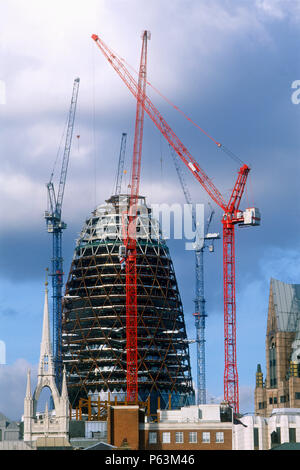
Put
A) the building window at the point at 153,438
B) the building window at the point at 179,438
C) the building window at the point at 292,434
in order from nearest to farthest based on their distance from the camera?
the building window at the point at 292,434, the building window at the point at 153,438, the building window at the point at 179,438

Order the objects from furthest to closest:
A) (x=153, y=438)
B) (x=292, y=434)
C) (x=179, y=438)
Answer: (x=179, y=438) → (x=153, y=438) → (x=292, y=434)

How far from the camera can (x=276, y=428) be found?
18488 centimetres

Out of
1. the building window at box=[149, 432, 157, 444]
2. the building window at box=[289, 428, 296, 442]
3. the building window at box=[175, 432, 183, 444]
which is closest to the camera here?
the building window at box=[289, 428, 296, 442]

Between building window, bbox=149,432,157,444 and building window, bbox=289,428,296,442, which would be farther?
building window, bbox=149,432,157,444

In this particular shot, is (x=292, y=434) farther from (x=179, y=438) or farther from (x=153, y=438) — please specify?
(x=153, y=438)

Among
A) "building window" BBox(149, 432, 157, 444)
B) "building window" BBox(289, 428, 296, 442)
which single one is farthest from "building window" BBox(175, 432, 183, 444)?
"building window" BBox(289, 428, 296, 442)

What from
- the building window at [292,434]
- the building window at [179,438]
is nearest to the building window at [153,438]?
the building window at [179,438]

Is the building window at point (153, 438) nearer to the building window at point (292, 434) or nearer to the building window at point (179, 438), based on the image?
the building window at point (179, 438)

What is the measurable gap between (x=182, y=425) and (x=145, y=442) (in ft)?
21.7

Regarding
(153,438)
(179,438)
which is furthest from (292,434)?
(153,438)

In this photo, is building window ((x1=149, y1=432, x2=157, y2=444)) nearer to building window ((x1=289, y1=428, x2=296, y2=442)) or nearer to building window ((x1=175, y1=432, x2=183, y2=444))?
building window ((x1=175, y1=432, x2=183, y2=444))
